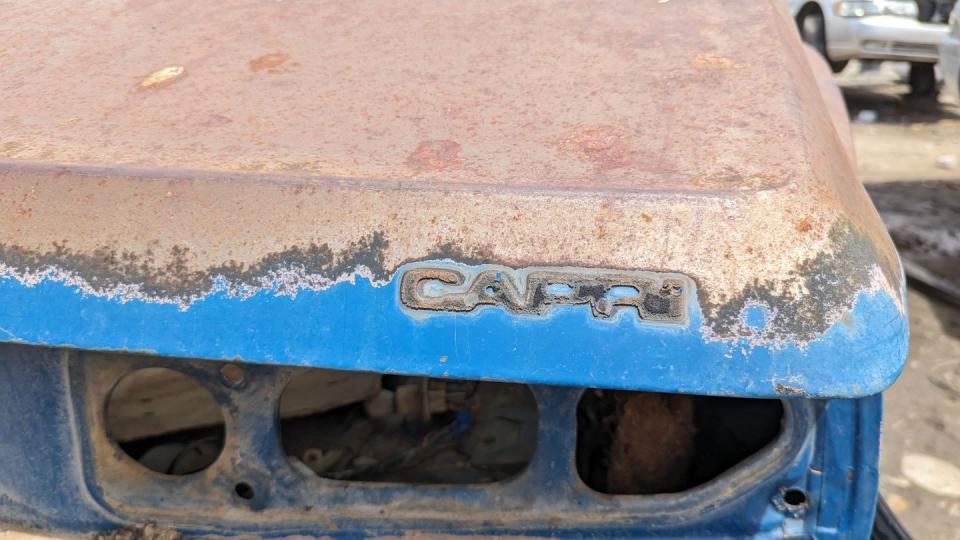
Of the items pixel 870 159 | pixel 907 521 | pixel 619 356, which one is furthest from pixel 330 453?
pixel 870 159

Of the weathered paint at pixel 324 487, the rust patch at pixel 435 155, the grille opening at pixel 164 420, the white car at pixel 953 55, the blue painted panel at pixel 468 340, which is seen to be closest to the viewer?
the blue painted panel at pixel 468 340

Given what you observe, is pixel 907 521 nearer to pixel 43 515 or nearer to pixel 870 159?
pixel 43 515

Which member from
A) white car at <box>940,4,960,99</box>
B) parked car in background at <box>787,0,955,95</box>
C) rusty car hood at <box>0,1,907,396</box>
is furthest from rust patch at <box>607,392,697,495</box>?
parked car in background at <box>787,0,955,95</box>

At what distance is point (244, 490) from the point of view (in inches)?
54.5

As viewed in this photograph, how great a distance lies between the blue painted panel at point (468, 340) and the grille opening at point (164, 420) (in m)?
0.50

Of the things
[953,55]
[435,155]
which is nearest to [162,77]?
[435,155]

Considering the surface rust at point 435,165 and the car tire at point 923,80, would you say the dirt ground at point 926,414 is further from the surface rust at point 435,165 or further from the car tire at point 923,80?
the car tire at point 923,80

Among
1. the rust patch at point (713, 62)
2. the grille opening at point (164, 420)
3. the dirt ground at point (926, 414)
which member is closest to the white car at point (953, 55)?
the dirt ground at point (926, 414)

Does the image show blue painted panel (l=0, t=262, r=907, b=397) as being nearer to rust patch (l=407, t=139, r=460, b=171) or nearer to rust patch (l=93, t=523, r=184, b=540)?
rust patch (l=407, t=139, r=460, b=171)

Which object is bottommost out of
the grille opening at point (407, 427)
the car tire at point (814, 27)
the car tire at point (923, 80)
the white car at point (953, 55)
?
the car tire at point (923, 80)

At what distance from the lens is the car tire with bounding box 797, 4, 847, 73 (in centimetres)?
674

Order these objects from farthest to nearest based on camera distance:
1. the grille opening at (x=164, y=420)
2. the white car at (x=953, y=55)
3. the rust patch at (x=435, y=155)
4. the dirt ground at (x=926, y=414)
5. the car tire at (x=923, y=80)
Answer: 1. the car tire at (x=923, y=80)
2. the white car at (x=953, y=55)
3. the dirt ground at (x=926, y=414)
4. the grille opening at (x=164, y=420)
5. the rust patch at (x=435, y=155)

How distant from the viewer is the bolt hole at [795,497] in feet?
4.25

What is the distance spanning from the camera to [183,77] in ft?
4.70
